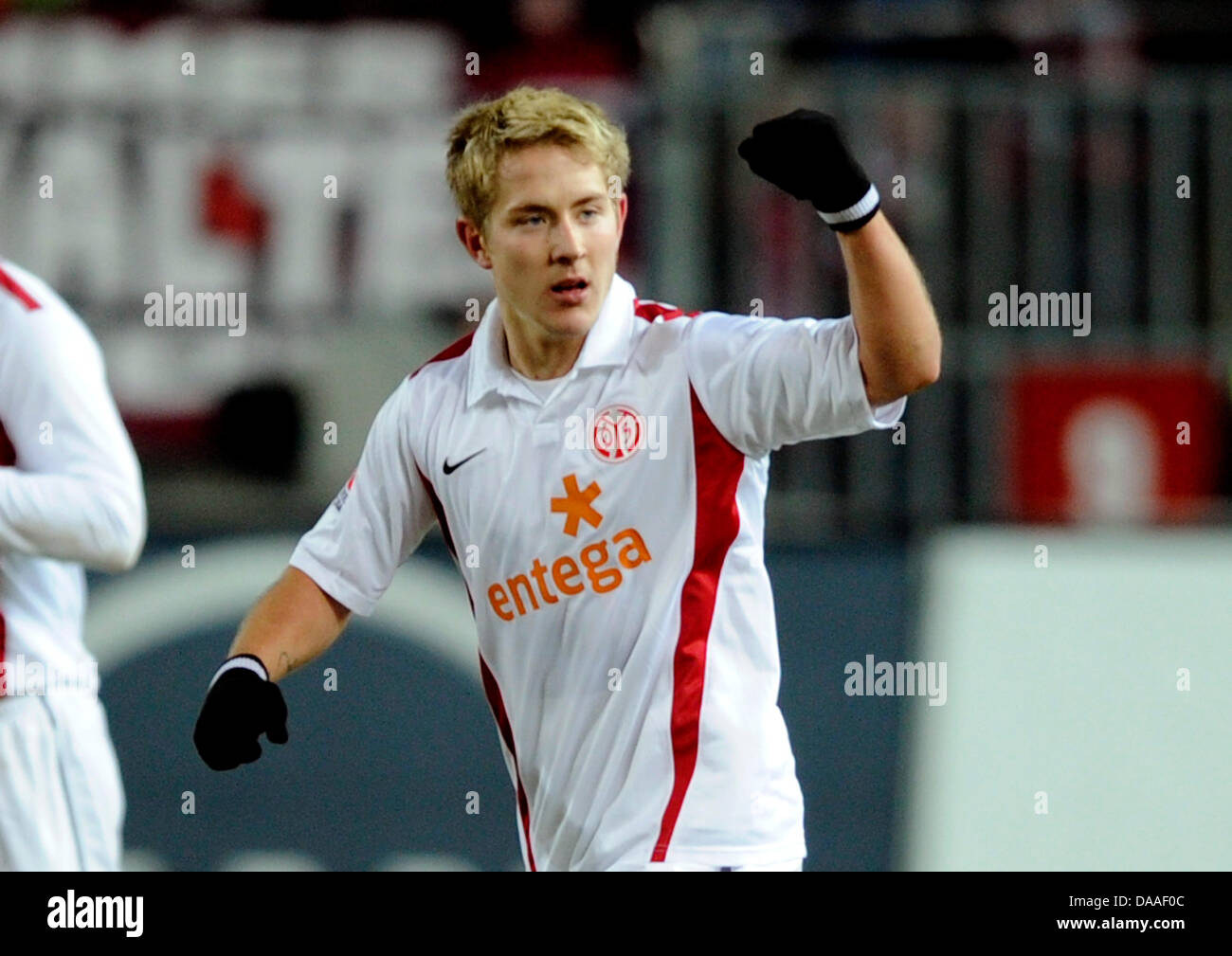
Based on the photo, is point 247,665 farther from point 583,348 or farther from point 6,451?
point 6,451

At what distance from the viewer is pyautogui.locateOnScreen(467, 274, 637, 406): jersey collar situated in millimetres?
4020

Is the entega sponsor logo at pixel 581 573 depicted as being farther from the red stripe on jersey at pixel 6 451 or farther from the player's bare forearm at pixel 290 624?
the red stripe on jersey at pixel 6 451

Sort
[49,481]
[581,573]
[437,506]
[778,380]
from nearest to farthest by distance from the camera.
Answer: [778,380]
[581,573]
[437,506]
[49,481]

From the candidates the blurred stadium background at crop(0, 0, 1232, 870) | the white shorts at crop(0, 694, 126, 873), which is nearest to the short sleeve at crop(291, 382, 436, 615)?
the white shorts at crop(0, 694, 126, 873)

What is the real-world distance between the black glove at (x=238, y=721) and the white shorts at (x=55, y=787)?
1.05 meters

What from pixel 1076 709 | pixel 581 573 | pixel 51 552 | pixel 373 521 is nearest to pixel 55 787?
pixel 51 552

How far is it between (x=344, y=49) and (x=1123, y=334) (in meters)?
3.63

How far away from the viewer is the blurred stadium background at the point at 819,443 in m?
7.02

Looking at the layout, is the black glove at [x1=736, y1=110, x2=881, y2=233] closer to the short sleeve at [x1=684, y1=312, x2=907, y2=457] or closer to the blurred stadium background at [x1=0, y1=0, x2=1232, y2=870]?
the short sleeve at [x1=684, y1=312, x2=907, y2=457]

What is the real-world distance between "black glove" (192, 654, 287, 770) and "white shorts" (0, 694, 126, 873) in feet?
3.45

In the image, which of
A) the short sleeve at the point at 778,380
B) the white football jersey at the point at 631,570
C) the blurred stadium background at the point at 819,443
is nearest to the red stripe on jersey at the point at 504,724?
the white football jersey at the point at 631,570

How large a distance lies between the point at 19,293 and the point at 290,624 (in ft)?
Answer: 4.17

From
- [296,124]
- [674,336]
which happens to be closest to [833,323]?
[674,336]

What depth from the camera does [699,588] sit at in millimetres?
3883
